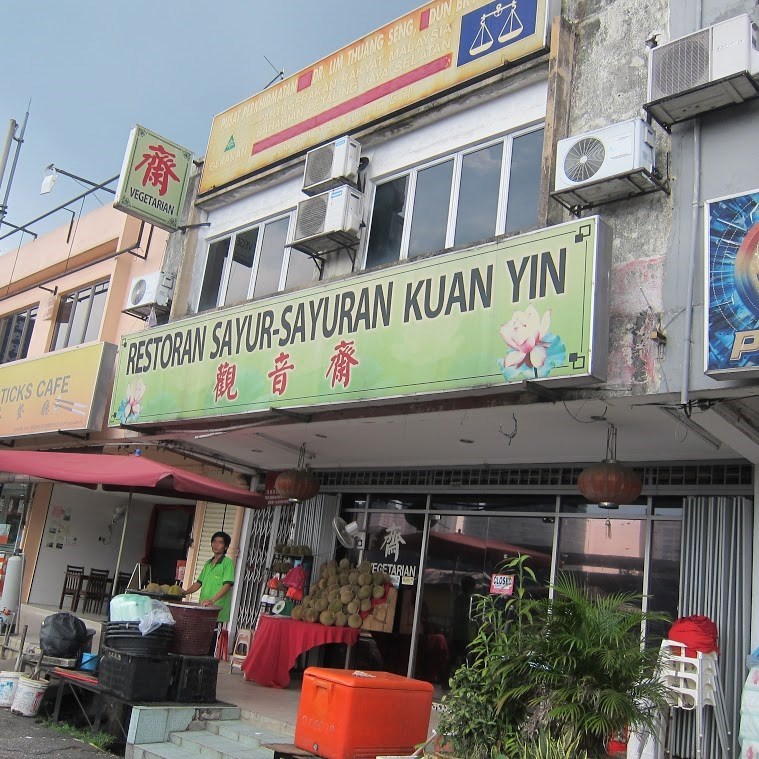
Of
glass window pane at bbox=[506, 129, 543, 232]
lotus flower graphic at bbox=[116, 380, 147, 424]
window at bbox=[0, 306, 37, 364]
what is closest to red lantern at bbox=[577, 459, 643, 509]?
glass window pane at bbox=[506, 129, 543, 232]

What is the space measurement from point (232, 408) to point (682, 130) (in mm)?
5512

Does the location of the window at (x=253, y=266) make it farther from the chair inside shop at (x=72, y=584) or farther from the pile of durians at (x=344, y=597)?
the chair inside shop at (x=72, y=584)

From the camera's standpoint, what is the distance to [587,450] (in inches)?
331

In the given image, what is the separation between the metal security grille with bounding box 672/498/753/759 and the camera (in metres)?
7.00

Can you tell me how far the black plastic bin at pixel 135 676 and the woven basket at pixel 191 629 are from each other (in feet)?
0.97

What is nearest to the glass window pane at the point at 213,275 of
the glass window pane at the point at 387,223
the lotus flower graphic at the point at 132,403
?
the lotus flower graphic at the point at 132,403

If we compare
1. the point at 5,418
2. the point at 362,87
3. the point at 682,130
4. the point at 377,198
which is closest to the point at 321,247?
the point at 377,198

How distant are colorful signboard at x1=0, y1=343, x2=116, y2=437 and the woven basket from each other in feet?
20.6

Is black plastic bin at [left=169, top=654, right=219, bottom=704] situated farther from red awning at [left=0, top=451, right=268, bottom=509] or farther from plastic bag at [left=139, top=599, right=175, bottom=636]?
red awning at [left=0, top=451, right=268, bottom=509]

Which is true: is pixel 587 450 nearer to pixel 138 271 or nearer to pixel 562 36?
pixel 562 36

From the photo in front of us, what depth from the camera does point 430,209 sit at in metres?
8.84

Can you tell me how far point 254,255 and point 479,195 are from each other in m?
4.02

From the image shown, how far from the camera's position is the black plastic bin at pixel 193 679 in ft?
26.1

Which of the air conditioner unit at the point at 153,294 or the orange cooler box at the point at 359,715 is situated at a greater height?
the air conditioner unit at the point at 153,294
